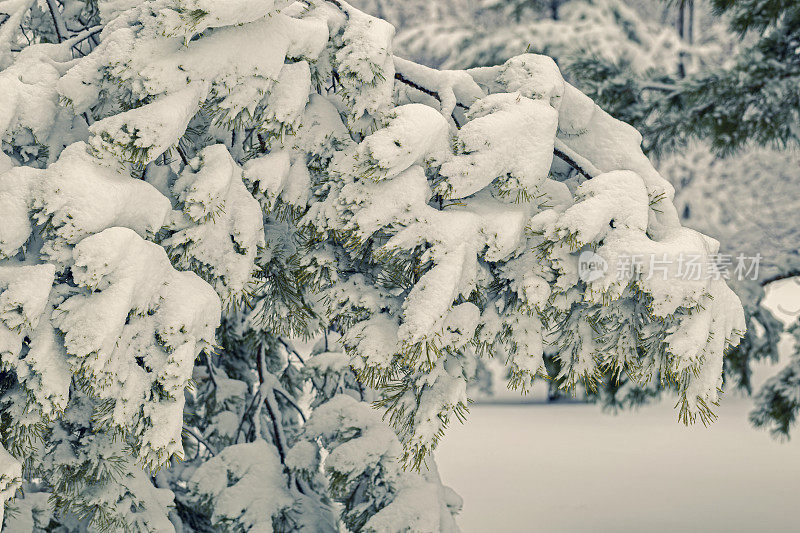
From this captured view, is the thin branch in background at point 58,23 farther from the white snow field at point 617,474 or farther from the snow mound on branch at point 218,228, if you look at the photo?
the white snow field at point 617,474

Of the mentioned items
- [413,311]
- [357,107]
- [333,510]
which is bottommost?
[333,510]

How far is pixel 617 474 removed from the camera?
405 inches

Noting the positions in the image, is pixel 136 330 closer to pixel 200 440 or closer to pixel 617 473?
pixel 200 440

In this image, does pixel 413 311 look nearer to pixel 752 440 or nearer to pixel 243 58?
pixel 243 58

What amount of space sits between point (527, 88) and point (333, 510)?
2511 mm

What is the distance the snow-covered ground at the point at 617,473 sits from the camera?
27.4ft

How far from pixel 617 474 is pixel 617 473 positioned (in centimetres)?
4

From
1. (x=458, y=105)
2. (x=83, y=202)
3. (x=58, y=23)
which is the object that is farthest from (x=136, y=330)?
(x=58, y=23)

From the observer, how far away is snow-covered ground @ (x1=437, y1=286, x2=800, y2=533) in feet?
27.4

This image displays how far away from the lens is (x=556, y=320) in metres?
2.15

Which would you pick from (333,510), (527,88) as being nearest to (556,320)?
(527,88)

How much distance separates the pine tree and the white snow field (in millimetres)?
6548

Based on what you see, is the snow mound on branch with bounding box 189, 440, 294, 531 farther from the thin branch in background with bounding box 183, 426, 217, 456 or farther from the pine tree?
the pine tree

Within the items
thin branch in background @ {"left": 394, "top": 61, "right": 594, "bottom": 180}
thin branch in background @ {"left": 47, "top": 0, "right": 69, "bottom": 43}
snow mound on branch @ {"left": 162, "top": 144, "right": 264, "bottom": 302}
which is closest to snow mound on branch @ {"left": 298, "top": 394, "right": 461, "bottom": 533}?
snow mound on branch @ {"left": 162, "top": 144, "right": 264, "bottom": 302}
